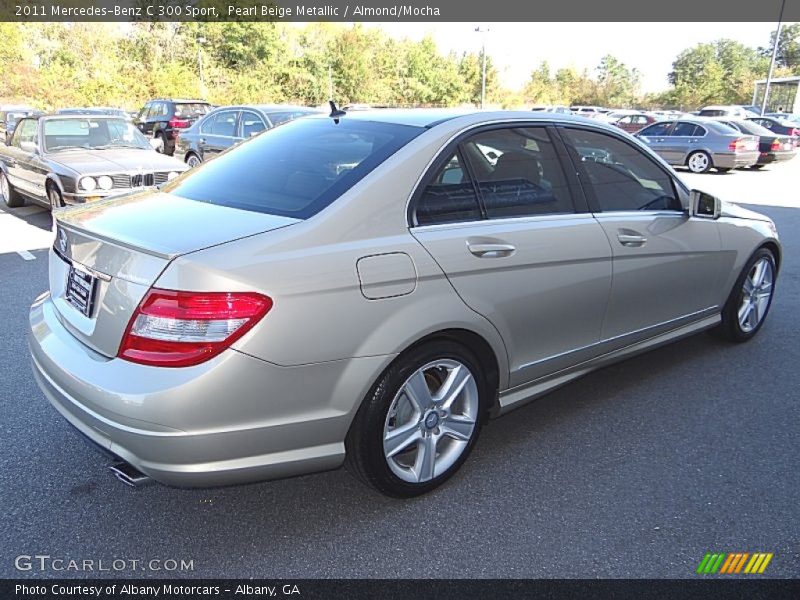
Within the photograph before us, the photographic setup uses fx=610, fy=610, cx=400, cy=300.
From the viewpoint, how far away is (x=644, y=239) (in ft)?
11.1

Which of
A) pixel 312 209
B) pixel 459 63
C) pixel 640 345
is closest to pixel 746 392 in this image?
pixel 640 345

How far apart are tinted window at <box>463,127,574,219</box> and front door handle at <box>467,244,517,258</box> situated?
17 cm

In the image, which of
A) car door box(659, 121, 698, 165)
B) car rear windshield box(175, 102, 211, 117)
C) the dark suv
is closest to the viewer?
car door box(659, 121, 698, 165)

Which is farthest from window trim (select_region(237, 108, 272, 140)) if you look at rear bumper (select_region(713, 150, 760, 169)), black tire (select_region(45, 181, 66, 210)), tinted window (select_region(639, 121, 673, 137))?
rear bumper (select_region(713, 150, 760, 169))

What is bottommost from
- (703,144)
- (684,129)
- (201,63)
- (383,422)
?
(383,422)

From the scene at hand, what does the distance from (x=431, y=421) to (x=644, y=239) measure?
5.47ft

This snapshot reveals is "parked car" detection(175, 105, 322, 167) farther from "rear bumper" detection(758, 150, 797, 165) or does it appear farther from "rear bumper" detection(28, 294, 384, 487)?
"rear bumper" detection(758, 150, 797, 165)

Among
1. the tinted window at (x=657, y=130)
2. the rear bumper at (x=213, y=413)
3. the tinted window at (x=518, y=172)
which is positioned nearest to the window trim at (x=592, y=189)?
the tinted window at (x=518, y=172)

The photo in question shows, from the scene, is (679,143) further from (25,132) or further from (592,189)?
(592,189)

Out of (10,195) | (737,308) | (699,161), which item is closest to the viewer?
(737,308)

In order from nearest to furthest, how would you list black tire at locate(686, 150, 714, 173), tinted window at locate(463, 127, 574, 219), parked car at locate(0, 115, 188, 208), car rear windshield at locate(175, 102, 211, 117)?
tinted window at locate(463, 127, 574, 219), parked car at locate(0, 115, 188, 208), black tire at locate(686, 150, 714, 173), car rear windshield at locate(175, 102, 211, 117)

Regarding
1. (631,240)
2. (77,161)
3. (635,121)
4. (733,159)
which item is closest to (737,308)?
(631,240)
